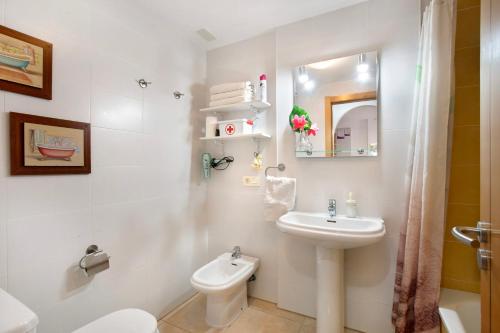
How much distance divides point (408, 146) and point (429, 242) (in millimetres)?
621

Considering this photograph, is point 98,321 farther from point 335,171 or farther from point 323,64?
point 323,64

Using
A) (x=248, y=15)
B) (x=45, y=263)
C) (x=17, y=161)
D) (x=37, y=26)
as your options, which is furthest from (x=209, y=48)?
(x=45, y=263)

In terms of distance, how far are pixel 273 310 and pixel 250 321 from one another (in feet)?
0.79

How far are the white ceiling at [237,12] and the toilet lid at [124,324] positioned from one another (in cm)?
211

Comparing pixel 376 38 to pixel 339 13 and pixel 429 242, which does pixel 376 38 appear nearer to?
pixel 339 13

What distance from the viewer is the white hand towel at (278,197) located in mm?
1847

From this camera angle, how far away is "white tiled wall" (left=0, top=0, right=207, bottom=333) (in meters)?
1.15

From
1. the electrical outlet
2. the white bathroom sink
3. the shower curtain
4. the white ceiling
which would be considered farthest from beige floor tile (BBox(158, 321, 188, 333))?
the white ceiling

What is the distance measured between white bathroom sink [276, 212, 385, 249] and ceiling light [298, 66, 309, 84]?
109cm

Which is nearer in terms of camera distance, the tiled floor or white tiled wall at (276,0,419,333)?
white tiled wall at (276,0,419,333)

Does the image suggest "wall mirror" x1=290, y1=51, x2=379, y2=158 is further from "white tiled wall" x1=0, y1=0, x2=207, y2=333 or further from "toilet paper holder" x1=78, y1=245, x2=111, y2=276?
"toilet paper holder" x1=78, y1=245, x2=111, y2=276

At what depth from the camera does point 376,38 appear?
1.64 metres

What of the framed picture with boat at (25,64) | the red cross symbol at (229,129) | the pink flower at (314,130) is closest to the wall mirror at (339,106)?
the pink flower at (314,130)

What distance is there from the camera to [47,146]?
1206mm
